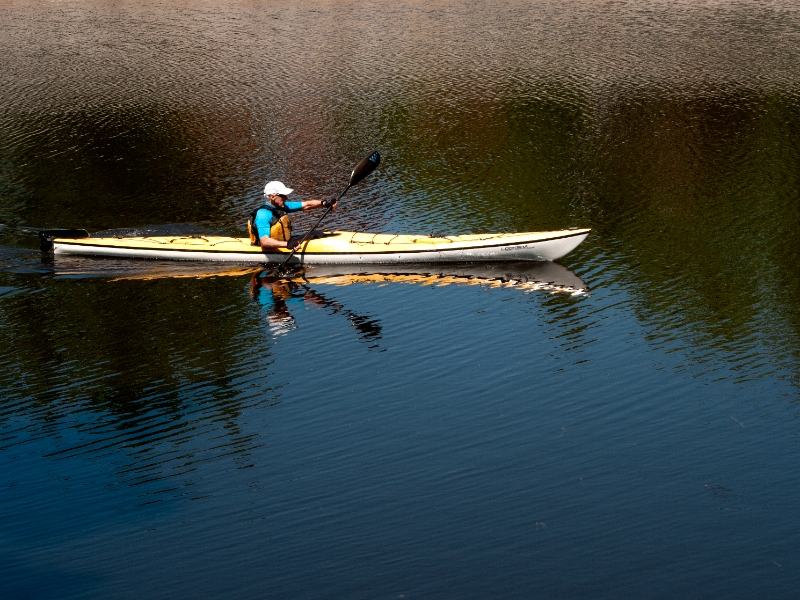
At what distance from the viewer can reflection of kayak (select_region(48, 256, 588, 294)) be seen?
1538 centimetres

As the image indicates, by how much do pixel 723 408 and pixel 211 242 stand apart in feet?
30.0

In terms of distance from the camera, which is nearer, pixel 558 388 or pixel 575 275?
pixel 558 388

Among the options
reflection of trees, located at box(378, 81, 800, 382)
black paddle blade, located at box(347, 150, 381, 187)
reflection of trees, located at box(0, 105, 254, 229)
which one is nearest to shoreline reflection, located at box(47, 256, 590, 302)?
reflection of trees, located at box(378, 81, 800, 382)

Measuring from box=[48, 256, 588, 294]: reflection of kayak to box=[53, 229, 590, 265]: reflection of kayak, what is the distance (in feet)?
0.39

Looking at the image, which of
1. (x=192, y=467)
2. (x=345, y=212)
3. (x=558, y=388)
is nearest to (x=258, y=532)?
(x=192, y=467)

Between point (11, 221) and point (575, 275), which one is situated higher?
point (11, 221)

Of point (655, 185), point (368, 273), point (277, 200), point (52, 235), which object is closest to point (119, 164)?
point (52, 235)

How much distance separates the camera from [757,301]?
1425 centimetres

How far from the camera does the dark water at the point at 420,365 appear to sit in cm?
865

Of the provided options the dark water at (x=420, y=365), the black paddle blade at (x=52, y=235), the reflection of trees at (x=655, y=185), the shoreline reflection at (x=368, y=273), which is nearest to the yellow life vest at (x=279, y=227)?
the shoreline reflection at (x=368, y=273)

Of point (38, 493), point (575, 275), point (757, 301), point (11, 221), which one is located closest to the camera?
point (38, 493)

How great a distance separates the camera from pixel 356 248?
16.3 metres

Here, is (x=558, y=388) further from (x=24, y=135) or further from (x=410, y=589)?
(x=24, y=135)

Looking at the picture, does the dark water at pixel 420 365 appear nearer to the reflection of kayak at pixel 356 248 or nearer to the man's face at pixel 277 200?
the reflection of kayak at pixel 356 248
